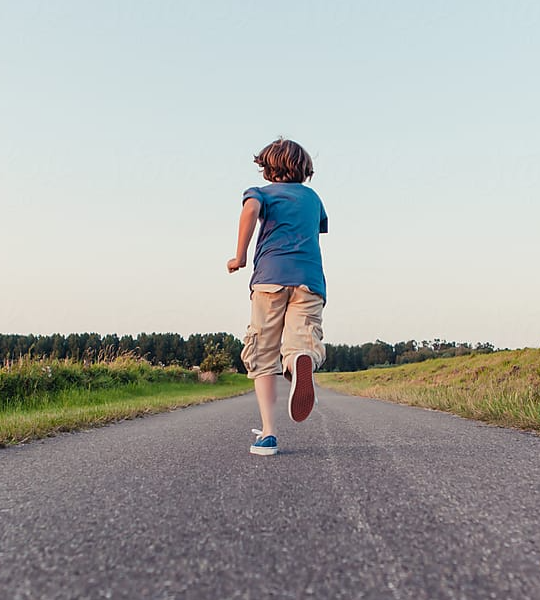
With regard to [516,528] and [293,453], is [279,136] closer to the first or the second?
[293,453]

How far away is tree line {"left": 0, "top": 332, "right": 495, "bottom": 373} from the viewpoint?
14280 mm

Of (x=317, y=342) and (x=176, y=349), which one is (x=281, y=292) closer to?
(x=317, y=342)

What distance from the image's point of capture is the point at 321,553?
50.7 inches

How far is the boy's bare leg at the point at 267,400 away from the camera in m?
3.08

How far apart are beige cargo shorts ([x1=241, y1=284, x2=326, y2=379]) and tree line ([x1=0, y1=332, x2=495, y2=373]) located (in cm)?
770

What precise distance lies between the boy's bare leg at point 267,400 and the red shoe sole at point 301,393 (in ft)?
0.68

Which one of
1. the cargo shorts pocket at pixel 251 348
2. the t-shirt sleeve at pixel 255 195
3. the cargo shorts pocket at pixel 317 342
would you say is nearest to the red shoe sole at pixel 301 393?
the cargo shorts pocket at pixel 317 342

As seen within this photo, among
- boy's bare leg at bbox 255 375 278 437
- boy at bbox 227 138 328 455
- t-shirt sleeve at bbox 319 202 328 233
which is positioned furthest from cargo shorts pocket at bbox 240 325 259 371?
t-shirt sleeve at bbox 319 202 328 233

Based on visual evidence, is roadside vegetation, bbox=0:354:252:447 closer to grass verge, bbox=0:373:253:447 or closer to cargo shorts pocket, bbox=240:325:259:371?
grass verge, bbox=0:373:253:447

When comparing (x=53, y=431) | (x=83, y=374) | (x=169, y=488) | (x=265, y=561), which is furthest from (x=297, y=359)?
(x=83, y=374)

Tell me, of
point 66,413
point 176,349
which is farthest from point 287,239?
point 176,349

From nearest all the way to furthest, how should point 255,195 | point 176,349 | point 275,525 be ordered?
point 275,525 < point 255,195 < point 176,349

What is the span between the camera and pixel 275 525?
1.53 metres

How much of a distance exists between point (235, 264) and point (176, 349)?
2706 inches
